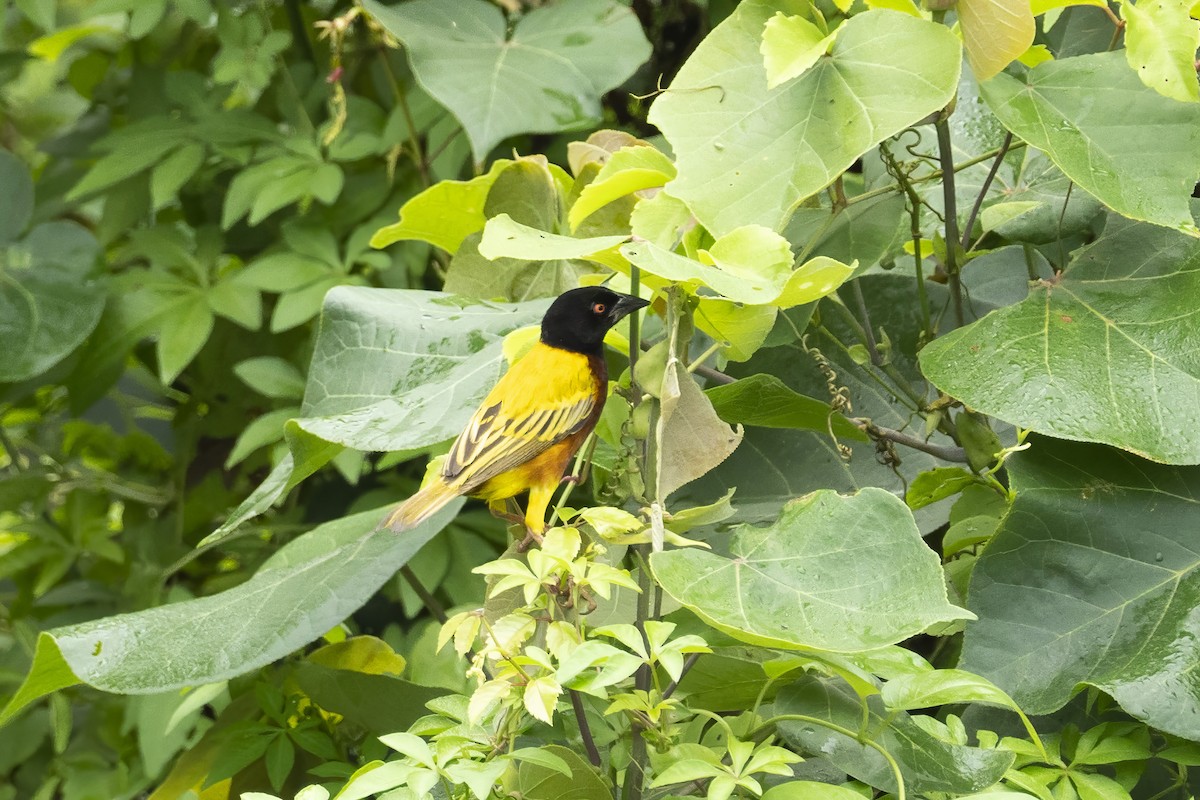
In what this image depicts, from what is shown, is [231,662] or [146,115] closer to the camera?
[231,662]

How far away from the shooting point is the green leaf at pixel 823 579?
0.56 meters

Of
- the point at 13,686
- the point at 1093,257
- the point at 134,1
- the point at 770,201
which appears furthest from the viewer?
the point at 13,686

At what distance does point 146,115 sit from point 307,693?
1213 millimetres

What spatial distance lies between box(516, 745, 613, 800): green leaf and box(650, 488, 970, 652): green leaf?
132 millimetres

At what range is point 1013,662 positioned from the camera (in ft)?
2.37

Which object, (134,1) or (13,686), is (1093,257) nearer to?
(134,1)

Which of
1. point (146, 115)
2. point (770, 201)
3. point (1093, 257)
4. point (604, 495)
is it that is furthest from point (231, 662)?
point (146, 115)

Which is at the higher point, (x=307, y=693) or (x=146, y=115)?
(x=146, y=115)

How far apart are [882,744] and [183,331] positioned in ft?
4.25

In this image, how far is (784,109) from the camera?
75cm

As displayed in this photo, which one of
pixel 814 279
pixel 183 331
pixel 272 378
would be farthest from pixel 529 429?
pixel 183 331

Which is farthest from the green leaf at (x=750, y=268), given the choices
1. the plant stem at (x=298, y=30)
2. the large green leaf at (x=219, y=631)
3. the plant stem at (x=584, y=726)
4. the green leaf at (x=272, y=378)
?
the plant stem at (x=298, y=30)

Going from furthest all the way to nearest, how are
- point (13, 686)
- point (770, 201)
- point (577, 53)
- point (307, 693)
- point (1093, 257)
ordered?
1. point (13, 686)
2. point (577, 53)
3. point (307, 693)
4. point (1093, 257)
5. point (770, 201)

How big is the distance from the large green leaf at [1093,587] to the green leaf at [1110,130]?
0.57ft
